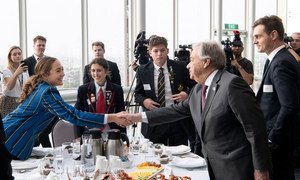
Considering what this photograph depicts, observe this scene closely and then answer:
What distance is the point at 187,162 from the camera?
7.70 feet

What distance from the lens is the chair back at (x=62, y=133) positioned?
3381mm

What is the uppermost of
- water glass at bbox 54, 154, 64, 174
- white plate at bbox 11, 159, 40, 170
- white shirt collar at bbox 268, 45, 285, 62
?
white shirt collar at bbox 268, 45, 285, 62

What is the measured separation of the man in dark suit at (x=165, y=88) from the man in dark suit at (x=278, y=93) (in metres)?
1.00

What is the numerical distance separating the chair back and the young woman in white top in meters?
1.54

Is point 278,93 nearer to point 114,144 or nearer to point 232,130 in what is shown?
point 232,130

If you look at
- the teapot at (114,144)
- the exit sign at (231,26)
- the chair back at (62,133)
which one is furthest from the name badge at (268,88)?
the exit sign at (231,26)

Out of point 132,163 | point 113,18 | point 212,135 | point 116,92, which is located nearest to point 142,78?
point 116,92

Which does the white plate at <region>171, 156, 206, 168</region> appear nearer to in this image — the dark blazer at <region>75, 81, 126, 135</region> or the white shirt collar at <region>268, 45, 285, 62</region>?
the white shirt collar at <region>268, 45, 285, 62</region>

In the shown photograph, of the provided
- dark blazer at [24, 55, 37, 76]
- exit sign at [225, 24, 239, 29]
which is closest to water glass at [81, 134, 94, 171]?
dark blazer at [24, 55, 37, 76]

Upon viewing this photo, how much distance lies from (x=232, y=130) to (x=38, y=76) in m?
1.46

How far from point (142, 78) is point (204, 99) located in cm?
152

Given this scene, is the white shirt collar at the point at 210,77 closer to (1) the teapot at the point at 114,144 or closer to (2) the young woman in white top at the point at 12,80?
(1) the teapot at the point at 114,144

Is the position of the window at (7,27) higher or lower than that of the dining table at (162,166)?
higher

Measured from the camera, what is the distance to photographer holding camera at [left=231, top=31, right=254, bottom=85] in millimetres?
4786
